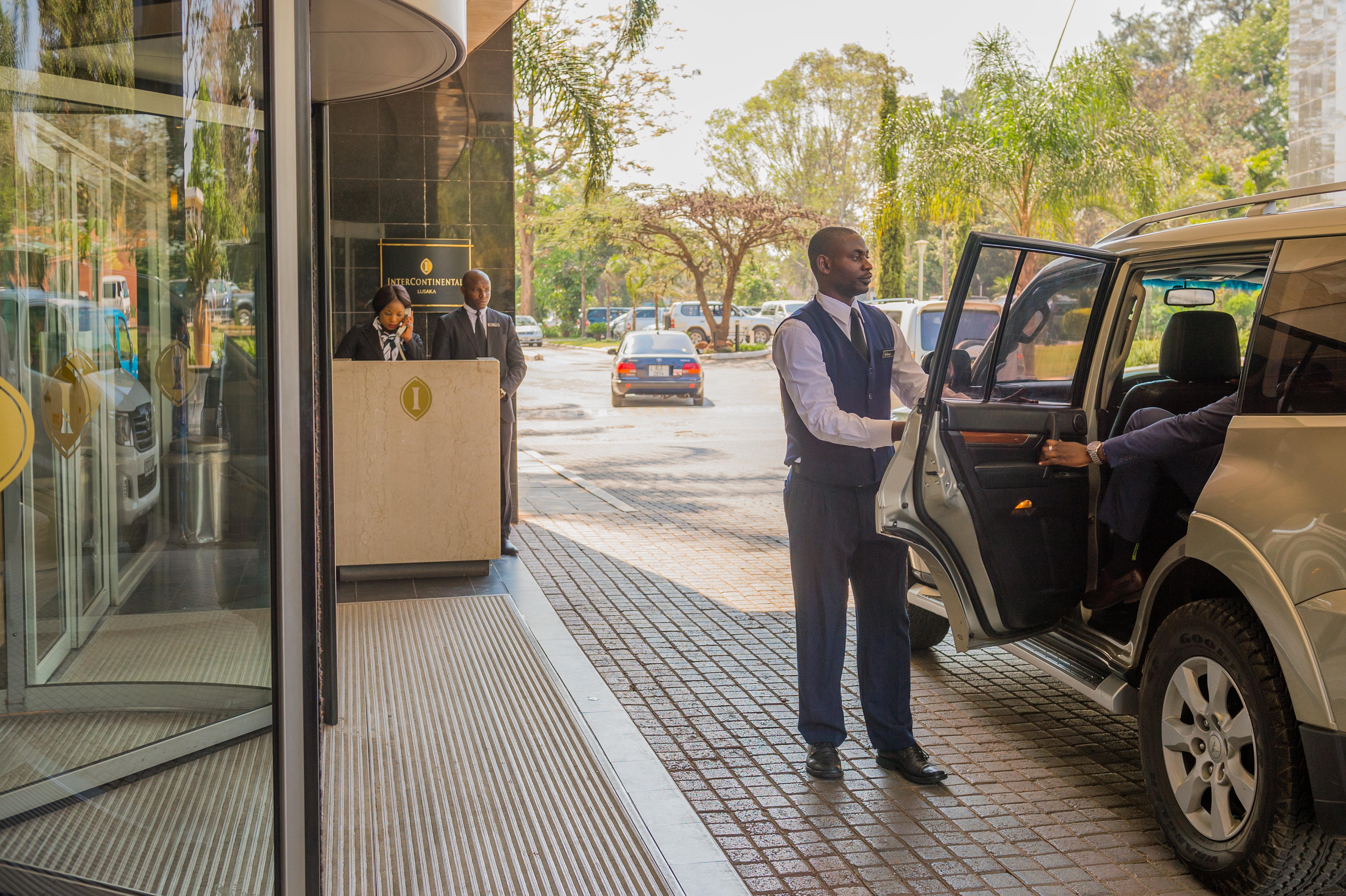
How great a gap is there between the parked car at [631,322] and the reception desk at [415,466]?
50.8 metres

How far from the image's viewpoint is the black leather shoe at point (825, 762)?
14.5 feet

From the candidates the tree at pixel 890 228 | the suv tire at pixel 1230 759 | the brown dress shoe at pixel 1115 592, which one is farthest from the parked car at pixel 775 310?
the suv tire at pixel 1230 759

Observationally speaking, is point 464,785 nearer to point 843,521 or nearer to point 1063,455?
point 843,521

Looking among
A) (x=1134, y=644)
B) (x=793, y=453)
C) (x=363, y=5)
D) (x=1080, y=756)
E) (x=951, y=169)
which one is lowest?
(x=1080, y=756)

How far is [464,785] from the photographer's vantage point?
430 centimetres

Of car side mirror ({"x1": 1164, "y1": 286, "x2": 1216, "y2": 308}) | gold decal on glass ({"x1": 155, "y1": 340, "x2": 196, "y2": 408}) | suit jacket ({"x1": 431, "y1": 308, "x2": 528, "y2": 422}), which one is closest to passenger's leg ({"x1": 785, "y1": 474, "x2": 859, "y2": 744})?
car side mirror ({"x1": 1164, "y1": 286, "x2": 1216, "y2": 308})

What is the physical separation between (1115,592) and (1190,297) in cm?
132

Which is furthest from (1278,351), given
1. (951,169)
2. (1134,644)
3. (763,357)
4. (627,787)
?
(763,357)

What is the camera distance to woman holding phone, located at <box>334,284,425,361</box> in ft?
26.9

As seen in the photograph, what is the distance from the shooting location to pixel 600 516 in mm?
11273

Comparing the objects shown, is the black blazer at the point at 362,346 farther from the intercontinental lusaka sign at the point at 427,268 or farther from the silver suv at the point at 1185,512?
the silver suv at the point at 1185,512

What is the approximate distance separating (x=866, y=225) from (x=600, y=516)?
3468cm

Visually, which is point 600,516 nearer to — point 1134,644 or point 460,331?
point 460,331

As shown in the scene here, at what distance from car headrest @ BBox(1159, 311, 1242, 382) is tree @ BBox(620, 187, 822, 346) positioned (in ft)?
130
